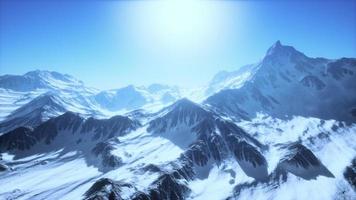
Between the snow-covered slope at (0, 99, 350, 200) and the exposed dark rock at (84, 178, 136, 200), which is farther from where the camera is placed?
the snow-covered slope at (0, 99, 350, 200)

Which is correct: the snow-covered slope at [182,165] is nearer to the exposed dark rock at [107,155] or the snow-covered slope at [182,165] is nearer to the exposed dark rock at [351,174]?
the exposed dark rock at [107,155]

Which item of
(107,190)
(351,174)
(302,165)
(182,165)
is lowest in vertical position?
(351,174)

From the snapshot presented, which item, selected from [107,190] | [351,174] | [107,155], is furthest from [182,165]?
[351,174]

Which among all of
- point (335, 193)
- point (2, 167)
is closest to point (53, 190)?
point (2, 167)

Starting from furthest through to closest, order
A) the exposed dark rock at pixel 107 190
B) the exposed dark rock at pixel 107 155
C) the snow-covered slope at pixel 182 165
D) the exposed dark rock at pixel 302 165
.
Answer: the exposed dark rock at pixel 107 155
the exposed dark rock at pixel 302 165
the snow-covered slope at pixel 182 165
the exposed dark rock at pixel 107 190

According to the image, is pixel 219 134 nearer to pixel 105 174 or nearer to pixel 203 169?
pixel 203 169

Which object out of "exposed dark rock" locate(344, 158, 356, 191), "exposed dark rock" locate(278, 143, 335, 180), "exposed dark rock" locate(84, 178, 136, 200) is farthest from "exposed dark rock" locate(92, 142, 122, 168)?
"exposed dark rock" locate(344, 158, 356, 191)

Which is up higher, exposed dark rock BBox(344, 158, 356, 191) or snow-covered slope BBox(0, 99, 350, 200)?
snow-covered slope BBox(0, 99, 350, 200)

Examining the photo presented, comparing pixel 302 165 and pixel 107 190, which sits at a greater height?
pixel 107 190

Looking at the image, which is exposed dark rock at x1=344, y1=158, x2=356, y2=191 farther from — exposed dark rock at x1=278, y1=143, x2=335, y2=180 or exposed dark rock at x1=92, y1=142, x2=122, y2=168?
exposed dark rock at x1=92, y1=142, x2=122, y2=168

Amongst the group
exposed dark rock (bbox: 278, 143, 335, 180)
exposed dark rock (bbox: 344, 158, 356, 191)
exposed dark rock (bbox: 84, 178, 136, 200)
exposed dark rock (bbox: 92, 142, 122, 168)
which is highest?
exposed dark rock (bbox: 92, 142, 122, 168)

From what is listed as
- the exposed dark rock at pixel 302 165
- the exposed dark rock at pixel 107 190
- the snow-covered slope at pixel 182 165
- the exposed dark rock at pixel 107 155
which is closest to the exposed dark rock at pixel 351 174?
the snow-covered slope at pixel 182 165

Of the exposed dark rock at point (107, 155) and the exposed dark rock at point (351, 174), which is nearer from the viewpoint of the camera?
the exposed dark rock at point (351, 174)

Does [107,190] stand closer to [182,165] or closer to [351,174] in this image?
[182,165]
